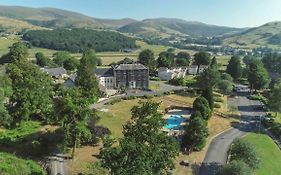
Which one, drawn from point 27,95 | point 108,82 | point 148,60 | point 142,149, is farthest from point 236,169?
point 148,60

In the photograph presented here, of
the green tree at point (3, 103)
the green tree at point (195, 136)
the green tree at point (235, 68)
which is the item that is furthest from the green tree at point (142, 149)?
the green tree at point (235, 68)

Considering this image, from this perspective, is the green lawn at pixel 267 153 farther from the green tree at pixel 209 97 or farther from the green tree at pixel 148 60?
the green tree at pixel 148 60

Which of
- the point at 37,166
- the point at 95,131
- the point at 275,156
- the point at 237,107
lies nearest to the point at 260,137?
the point at 275,156

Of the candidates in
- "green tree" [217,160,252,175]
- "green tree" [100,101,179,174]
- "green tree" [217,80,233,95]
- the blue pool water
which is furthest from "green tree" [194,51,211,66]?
"green tree" [100,101,179,174]

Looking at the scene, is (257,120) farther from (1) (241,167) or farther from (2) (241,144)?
(1) (241,167)

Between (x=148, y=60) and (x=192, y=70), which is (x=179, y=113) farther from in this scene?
(x=192, y=70)
